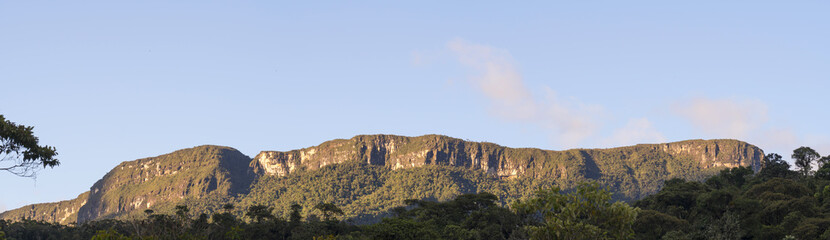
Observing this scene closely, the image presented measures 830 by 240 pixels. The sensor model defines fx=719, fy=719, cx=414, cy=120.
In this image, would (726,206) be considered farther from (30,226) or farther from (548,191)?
(30,226)

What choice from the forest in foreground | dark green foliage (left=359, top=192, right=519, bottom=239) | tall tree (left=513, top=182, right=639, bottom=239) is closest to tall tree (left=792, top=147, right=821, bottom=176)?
the forest in foreground

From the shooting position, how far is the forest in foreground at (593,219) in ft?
109

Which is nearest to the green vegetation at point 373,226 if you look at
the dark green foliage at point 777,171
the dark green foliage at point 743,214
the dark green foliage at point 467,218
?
the dark green foliage at point 467,218

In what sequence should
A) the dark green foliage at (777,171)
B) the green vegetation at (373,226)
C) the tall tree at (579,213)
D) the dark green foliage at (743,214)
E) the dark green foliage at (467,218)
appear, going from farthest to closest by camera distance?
1. the dark green foliage at (777,171)
2. the dark green foliage at (467,218)
3. the dark green foliage at (743,214)
4. the green vegetation at (373,226)
5. the tall tree at (579,213)

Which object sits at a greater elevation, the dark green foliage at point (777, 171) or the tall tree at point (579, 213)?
the dark green foliage at point (777, 171)

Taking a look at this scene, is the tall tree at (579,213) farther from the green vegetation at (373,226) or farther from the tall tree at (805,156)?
the tall tree at (805,156)

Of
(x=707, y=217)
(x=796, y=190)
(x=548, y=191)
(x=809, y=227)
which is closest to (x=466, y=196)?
(x=707, y=217)

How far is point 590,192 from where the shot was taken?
1276 inches

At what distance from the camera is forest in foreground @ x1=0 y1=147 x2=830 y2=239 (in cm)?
3312

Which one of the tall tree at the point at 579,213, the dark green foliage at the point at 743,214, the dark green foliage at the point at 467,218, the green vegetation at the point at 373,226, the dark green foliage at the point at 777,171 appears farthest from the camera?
the dark green foliage at the point at 777,171

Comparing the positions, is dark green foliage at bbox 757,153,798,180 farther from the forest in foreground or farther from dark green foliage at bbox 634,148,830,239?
dark green foliage at bbox 634,148,830,239

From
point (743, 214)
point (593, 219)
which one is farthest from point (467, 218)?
point (593, 219)

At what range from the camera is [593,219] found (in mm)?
33625

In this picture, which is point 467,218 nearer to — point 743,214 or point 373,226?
point 743,214
